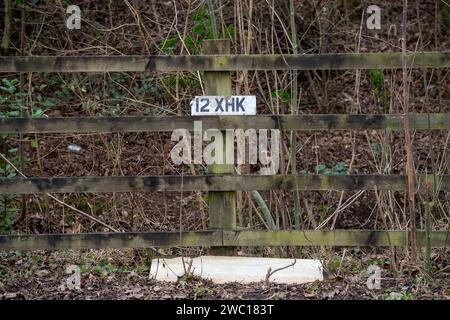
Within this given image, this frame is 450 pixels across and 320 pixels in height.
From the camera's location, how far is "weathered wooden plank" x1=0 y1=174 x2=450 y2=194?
6.03 m

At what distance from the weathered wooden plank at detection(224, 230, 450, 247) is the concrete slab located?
178 millimetres

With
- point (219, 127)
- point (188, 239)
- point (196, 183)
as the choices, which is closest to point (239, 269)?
point (188, 239)

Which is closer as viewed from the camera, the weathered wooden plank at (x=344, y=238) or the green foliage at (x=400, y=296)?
the green foliage at (x=400, y=296)

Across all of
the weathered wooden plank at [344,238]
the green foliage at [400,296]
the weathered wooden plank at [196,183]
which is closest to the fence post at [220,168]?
the weathered wooden plank at [196,183]

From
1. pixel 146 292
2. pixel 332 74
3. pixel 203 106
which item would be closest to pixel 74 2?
pixel 332 74

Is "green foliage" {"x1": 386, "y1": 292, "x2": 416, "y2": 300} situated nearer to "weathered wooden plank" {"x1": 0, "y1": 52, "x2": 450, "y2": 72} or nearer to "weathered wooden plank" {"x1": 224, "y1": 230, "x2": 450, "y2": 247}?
"weathered wooden plank" {"x1": 224, "y1": 230, "x2": 450, "y2": 247}

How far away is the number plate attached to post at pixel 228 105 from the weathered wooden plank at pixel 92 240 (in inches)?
38.8

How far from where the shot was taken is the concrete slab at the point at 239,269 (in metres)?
5.91

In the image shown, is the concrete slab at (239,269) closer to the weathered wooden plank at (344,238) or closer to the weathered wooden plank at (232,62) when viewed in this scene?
the weathered wooden plank at (344,238)


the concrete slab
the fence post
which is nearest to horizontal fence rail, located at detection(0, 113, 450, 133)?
the fence post

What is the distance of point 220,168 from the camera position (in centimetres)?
616
